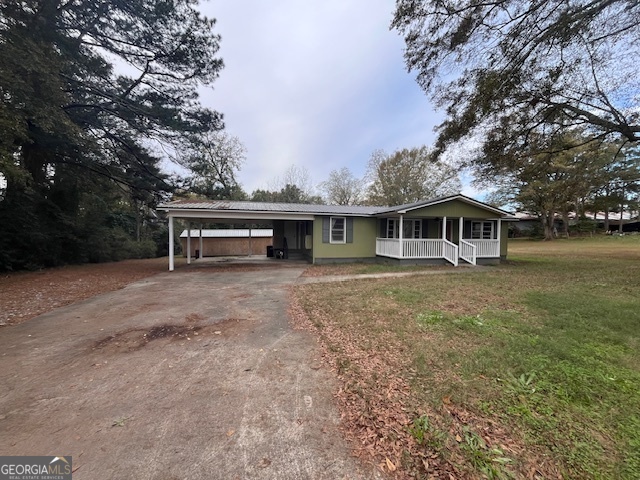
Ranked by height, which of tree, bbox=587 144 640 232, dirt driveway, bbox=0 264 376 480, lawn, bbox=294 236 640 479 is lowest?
dirt driveway, bbox=0 264 376 480

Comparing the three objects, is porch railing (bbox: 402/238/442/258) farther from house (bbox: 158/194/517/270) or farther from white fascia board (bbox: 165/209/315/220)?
white fascia board (bbox: 165/209/315/220)

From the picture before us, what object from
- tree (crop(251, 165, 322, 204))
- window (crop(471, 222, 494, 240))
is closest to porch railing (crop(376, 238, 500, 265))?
window (crop(471, 222, 494, 240))

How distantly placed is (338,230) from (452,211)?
18.4ft

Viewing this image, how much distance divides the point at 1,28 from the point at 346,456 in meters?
12.2

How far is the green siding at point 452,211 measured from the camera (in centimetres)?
1338

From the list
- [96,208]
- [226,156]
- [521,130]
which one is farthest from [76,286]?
[226,156]

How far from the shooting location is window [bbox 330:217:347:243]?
1390 cm

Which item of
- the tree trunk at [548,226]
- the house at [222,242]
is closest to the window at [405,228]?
the house at [222,242]

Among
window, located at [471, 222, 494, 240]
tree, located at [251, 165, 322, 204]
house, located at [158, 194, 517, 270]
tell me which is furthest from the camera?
tree, located at [251, 165, 322, 204]

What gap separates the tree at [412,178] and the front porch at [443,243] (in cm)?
1760

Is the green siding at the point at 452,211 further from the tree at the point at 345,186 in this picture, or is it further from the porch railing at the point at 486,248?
the tree at the point at 345,186

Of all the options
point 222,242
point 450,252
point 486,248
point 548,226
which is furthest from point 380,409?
point 548,226

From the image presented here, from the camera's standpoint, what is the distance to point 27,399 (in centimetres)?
266

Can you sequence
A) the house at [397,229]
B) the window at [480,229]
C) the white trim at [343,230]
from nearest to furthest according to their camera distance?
the house at [397,229]
the white trim at [343,230]
the window at [480,229]
